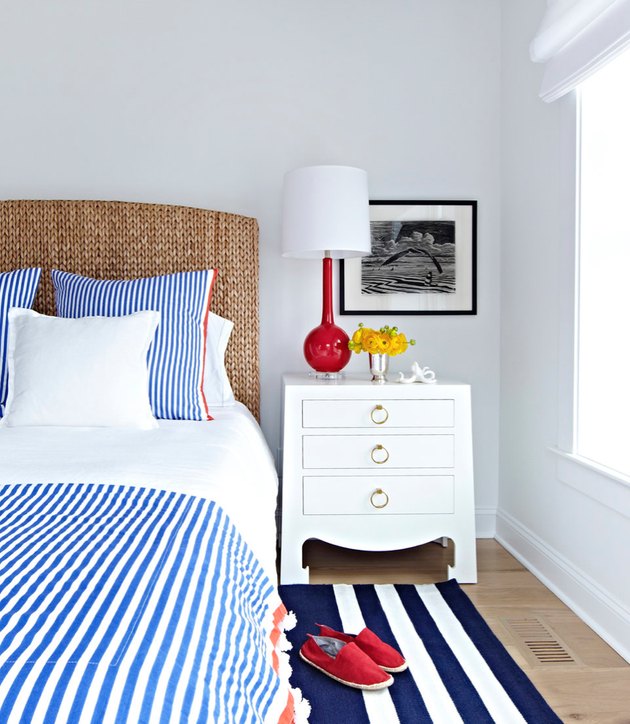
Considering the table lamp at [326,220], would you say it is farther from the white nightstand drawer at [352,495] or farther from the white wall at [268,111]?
the white nightstand drawer at [352,495]

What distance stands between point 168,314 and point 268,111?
1080mm

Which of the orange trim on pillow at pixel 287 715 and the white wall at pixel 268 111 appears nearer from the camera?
the orange trim on pillow at pixel 287 715

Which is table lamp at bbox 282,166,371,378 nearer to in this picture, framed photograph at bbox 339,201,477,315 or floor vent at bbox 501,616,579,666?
framed photograph at bbox 339,201,477,315

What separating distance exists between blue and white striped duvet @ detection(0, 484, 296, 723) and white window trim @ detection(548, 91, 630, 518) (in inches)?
52.8

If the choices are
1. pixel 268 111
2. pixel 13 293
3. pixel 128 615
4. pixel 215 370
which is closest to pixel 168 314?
pixel 215 370

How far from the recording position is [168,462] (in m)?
1.64

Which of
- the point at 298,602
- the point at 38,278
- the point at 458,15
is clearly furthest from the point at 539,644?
the point at 458,15

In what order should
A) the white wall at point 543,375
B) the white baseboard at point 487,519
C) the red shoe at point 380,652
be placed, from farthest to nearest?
the white baseboard at point 487,519, the white wall at point 543,375, the red shoe at point 380,652

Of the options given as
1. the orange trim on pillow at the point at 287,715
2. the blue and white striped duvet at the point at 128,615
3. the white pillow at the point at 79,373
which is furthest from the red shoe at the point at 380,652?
the white pillow at the point at 79,373

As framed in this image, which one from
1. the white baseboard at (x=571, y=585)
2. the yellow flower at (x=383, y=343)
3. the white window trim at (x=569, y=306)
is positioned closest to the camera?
the white baseboard at (x=571, y=585)

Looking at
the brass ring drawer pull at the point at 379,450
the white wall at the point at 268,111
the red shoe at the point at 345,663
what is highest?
the white wall at the point at 268,111

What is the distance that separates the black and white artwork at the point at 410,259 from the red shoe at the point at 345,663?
1573mm

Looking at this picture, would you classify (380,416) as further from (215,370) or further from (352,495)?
(215,370)

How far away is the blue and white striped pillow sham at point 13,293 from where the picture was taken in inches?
91.0
